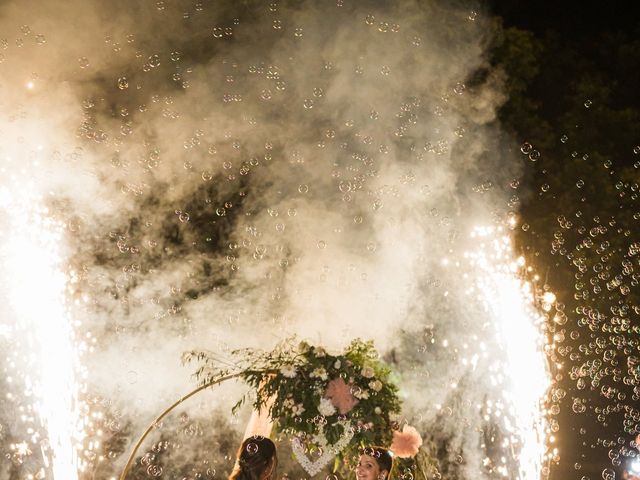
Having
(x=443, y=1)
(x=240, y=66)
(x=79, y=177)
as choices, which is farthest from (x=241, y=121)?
(x=443, y=1)

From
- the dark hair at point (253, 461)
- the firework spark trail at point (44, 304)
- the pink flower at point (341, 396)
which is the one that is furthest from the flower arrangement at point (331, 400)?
the firework spark trail at point (44, 304)

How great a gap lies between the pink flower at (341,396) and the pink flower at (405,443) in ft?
2.41

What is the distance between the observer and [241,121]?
10828mm

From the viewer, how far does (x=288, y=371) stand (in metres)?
5.46

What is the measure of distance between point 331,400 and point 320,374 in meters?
0.25

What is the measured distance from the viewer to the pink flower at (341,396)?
17.4 ft

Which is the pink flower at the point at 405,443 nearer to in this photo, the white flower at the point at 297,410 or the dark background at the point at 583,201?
the white flower at the point at 297,410

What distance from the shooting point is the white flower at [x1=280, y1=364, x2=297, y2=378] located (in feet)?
17.9

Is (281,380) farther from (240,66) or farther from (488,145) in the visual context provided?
(488,145)

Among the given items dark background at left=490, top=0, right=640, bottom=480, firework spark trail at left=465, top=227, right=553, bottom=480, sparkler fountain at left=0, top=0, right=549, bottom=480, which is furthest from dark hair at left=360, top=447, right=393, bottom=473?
dark background at left=490, top=0, right=640, bottom=480

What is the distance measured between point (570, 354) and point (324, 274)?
9235mm

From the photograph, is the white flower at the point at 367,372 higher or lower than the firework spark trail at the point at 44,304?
higher

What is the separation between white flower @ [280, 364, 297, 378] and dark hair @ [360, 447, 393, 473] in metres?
0.92

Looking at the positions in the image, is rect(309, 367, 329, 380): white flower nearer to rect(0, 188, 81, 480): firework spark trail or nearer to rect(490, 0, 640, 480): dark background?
rect(0, 188, 81, 480): firework spark trail
